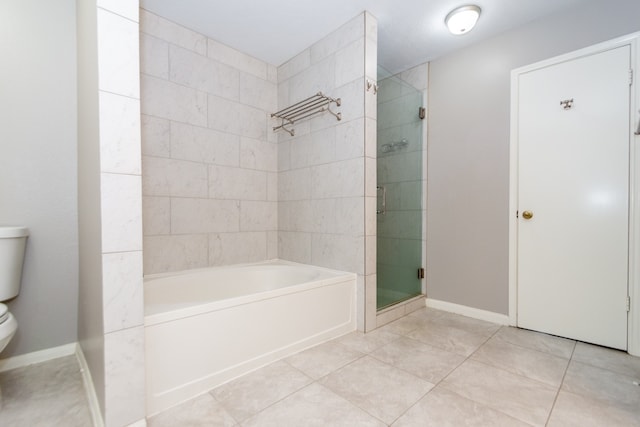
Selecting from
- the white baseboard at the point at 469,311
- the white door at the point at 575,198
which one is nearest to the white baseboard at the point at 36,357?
the white baseboard at the point at 469,311

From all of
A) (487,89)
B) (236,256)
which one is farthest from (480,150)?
(236,256)

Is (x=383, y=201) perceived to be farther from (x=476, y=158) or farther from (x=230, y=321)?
(x=230, y=321)

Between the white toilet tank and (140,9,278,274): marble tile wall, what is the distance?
62 centimetres

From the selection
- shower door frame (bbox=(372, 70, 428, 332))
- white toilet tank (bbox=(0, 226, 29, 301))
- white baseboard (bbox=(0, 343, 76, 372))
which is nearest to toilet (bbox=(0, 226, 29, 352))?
white toilet tank (bbox=(0, 226, 29, 301))

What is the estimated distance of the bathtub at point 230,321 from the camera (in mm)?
1281

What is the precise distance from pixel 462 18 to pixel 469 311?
7.47 ft

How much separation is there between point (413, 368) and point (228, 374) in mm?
1020

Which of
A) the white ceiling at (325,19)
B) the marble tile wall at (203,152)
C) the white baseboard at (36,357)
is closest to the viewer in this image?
the white baseboard at (36,357)

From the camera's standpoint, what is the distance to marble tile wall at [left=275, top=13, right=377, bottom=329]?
2.06 meters

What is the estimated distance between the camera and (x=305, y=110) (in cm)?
242

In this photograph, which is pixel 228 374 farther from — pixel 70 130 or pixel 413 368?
pixel 70 130

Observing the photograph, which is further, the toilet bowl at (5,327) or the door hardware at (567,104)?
the door hardware at (567,104)

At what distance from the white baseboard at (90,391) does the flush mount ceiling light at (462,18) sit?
2971 mm

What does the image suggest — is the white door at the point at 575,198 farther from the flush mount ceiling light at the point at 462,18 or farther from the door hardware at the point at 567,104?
the flush mount ceiling light at the point at 462,18
